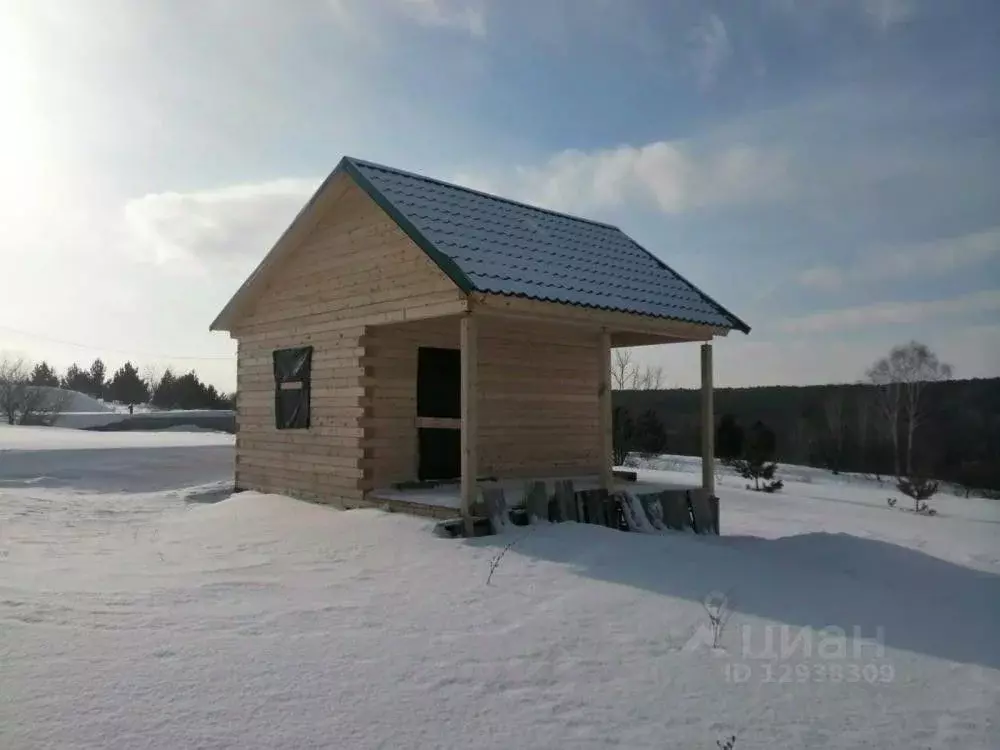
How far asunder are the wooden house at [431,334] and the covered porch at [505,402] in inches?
1.1

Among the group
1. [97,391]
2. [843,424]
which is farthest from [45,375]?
[843,424]

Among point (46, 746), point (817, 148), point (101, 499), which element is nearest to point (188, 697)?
point (46, 746)

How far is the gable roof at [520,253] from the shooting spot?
887cm

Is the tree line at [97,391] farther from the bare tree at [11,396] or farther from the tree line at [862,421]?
the tree line at [862,421]

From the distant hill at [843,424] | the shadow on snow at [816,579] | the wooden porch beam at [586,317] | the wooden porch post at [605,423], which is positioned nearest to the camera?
the shadow on snow at [816,579]

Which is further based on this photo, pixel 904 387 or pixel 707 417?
pixel 904 387

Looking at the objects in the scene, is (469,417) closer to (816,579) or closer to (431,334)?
(431,334)

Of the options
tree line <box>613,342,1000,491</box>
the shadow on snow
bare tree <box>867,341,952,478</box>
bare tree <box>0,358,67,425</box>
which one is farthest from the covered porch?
bare tree <box>0,358,67,425</box>

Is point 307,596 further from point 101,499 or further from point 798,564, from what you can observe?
point 101,499

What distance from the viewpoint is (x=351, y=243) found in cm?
1071

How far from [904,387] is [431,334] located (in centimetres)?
2764

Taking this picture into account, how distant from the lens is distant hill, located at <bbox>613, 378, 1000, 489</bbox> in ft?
67.4

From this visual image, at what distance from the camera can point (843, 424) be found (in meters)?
32.2

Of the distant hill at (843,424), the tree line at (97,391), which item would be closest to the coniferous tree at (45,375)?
the tree line at (97,391)
